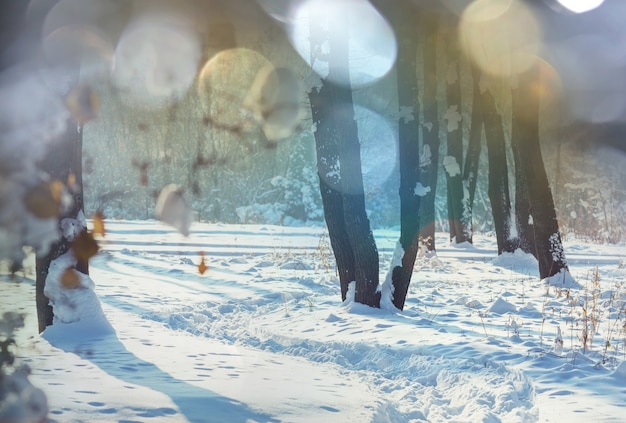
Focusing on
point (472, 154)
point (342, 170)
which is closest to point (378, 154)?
point (472, 154)

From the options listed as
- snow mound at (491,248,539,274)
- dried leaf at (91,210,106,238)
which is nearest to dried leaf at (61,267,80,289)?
dried leaf at (91,210,106,238)

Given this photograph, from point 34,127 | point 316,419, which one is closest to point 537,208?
point 316,419

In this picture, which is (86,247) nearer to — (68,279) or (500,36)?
(68,279)

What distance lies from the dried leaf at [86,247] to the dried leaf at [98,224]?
3.0 inches

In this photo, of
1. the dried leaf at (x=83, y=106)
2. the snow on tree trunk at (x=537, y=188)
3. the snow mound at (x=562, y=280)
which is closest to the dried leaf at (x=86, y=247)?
the dried leaf at (x=83, y=106)

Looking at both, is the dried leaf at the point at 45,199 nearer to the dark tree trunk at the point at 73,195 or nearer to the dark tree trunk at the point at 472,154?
the dark tree trunk at the point at 73,195

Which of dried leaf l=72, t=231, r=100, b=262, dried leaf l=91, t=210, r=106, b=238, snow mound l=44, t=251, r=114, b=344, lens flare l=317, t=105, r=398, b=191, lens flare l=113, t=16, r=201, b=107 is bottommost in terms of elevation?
snow mound l=44, t=251, r=114, b=344

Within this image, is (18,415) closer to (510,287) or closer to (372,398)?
(372,398)

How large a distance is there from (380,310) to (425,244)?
722cm

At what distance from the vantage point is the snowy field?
3824 millimetres

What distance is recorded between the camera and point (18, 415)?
6.17ft

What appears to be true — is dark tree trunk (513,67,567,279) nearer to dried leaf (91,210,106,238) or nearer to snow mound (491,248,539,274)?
snow mound (491,248,539,274)

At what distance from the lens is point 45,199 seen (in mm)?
1842

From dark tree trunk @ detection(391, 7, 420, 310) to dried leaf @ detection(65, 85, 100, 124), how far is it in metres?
6.32
